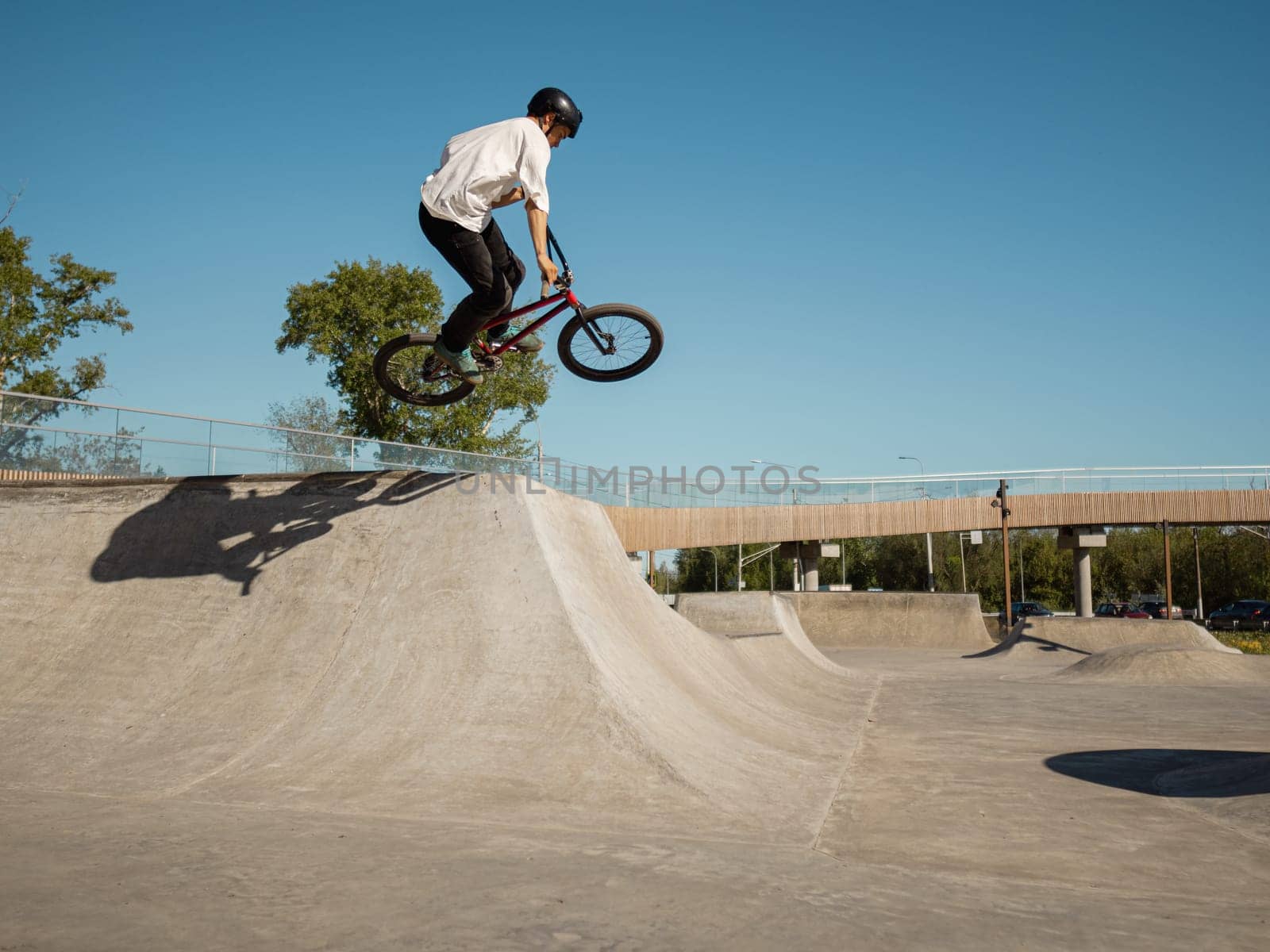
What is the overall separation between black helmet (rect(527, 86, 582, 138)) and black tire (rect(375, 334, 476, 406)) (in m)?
→ 1.89

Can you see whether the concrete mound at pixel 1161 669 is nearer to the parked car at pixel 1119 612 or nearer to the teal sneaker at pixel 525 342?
the teal sneaker at pixel 525 342

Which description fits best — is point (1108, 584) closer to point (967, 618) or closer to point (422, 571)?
point (967, 618)

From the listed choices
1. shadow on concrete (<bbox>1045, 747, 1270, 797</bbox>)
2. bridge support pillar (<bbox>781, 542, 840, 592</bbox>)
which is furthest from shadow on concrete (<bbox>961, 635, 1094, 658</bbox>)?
shadow on concrete (<bbox>1045, 747, 1270, 797</bbox>)

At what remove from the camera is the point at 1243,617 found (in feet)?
145

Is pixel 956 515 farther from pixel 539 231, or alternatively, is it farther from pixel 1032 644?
pixel 539 231

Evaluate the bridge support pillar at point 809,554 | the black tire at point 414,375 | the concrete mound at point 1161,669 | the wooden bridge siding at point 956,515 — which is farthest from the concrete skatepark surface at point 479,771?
the bridge support pillar at point 809,554

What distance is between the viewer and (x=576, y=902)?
4.13 metres

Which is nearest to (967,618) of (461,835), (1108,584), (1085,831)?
(1085,831)

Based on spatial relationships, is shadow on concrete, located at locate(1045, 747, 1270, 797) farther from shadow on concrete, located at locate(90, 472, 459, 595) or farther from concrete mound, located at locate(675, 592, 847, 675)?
concrete mound, located at locate(675, 592, 847, 675)

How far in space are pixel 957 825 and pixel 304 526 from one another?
5994mm

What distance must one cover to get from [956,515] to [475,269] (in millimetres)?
34934

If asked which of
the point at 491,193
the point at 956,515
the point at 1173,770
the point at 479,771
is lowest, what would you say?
the point at 1173,770

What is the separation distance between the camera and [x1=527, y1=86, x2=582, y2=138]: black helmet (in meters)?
6.68

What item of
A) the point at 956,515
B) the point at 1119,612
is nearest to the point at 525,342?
the point at 956,515
